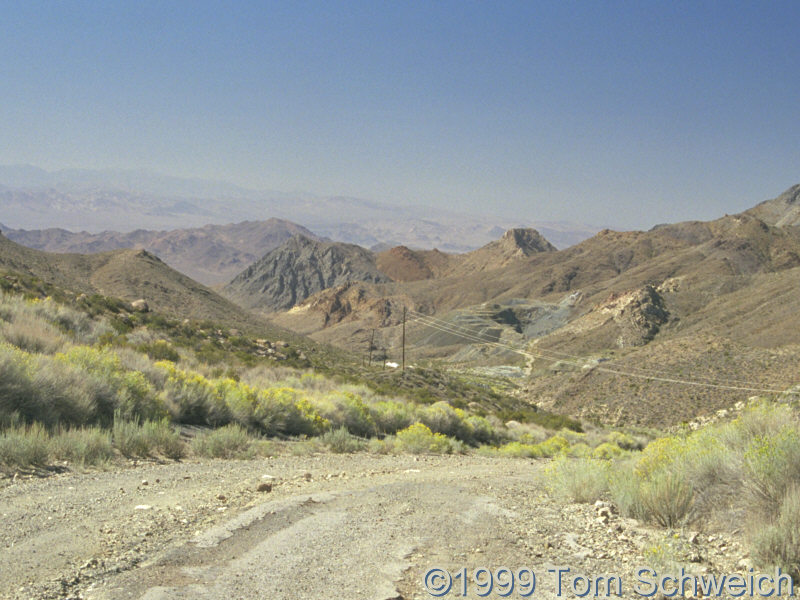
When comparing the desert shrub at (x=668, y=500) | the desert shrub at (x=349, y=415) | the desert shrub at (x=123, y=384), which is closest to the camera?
the desert shrub at (x=668, y=500)

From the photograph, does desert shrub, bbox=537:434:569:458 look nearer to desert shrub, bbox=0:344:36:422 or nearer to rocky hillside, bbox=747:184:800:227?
desert shrub, bbox=0:344:36:422

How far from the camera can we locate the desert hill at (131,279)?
200 ft

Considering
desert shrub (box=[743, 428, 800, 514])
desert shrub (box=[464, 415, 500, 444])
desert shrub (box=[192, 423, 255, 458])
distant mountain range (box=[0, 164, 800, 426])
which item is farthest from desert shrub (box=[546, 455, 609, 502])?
distant mountain range (box=[0, 164, 800, 426])

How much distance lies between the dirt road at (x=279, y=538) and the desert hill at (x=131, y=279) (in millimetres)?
52660

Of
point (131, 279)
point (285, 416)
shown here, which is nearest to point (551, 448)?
point (285, 416)

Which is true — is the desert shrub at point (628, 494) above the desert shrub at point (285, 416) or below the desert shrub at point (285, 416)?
above

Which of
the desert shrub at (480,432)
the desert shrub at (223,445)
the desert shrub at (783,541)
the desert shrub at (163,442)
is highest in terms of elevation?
the desert shrub at (783,541)

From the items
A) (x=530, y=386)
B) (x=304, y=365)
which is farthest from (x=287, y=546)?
(x=530, y=386)

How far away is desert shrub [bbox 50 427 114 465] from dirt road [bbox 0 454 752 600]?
0.54m

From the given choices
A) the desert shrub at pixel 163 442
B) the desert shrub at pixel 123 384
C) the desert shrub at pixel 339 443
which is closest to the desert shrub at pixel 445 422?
the desert shrub at pixel 339 443

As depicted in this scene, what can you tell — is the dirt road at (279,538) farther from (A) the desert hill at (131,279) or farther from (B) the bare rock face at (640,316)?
(B) the bare rock face at (640,316)

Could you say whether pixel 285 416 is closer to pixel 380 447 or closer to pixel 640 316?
pixel 380 447

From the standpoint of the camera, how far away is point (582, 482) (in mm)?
8016

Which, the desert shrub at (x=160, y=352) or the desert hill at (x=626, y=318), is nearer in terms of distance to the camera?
the desert shrub at (x=160, y=352)
